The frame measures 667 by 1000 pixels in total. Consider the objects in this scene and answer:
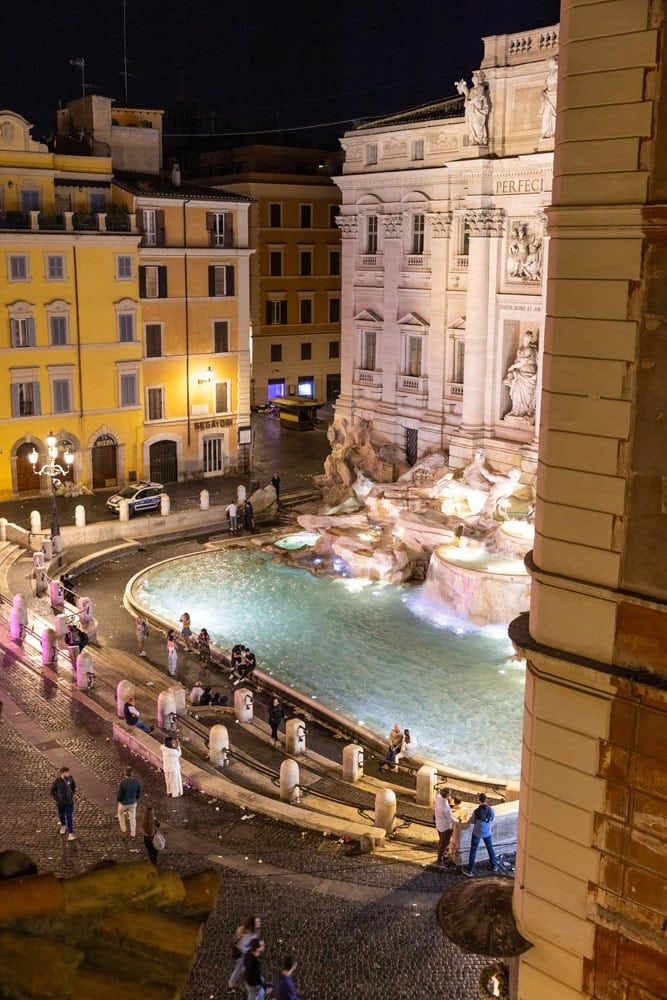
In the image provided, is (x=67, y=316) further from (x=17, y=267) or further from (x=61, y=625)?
(x=61, y=625)

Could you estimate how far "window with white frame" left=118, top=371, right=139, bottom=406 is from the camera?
138 feet

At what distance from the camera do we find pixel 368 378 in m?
43.9

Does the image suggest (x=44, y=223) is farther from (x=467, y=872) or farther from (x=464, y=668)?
(x=467, y=872)

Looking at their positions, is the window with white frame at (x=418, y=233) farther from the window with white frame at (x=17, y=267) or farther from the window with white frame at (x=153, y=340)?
the window with white frame at (x=17, y=267)

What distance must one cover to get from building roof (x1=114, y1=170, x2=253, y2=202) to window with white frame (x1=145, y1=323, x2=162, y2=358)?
5218mm

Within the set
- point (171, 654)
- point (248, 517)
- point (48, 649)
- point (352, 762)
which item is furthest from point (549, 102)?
point (352, 762)

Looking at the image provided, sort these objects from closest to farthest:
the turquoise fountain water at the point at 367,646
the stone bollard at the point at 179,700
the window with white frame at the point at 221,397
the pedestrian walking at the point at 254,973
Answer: the pedestrian walking at the point at 254,973 → the stone bollard at the point at 179,700 → the turquoise fountain water at the point at 367,646 → the window with white frame at the point at 221,397

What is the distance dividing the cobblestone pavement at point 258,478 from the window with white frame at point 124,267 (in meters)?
8.64

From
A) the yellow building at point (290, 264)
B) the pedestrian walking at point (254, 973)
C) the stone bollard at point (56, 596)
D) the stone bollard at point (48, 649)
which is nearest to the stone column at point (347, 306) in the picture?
the yellow building at point (290, 264)

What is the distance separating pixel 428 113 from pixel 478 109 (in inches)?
211

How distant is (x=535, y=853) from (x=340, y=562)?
24558 mm

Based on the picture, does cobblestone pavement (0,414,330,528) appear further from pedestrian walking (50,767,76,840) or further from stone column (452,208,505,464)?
pedestrian walking (50,767,76,840)

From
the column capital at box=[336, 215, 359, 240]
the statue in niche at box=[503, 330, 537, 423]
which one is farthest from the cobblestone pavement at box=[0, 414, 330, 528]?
the statue in niche at box=[503, 330, 537, 423]

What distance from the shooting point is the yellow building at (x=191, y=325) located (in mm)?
42844
